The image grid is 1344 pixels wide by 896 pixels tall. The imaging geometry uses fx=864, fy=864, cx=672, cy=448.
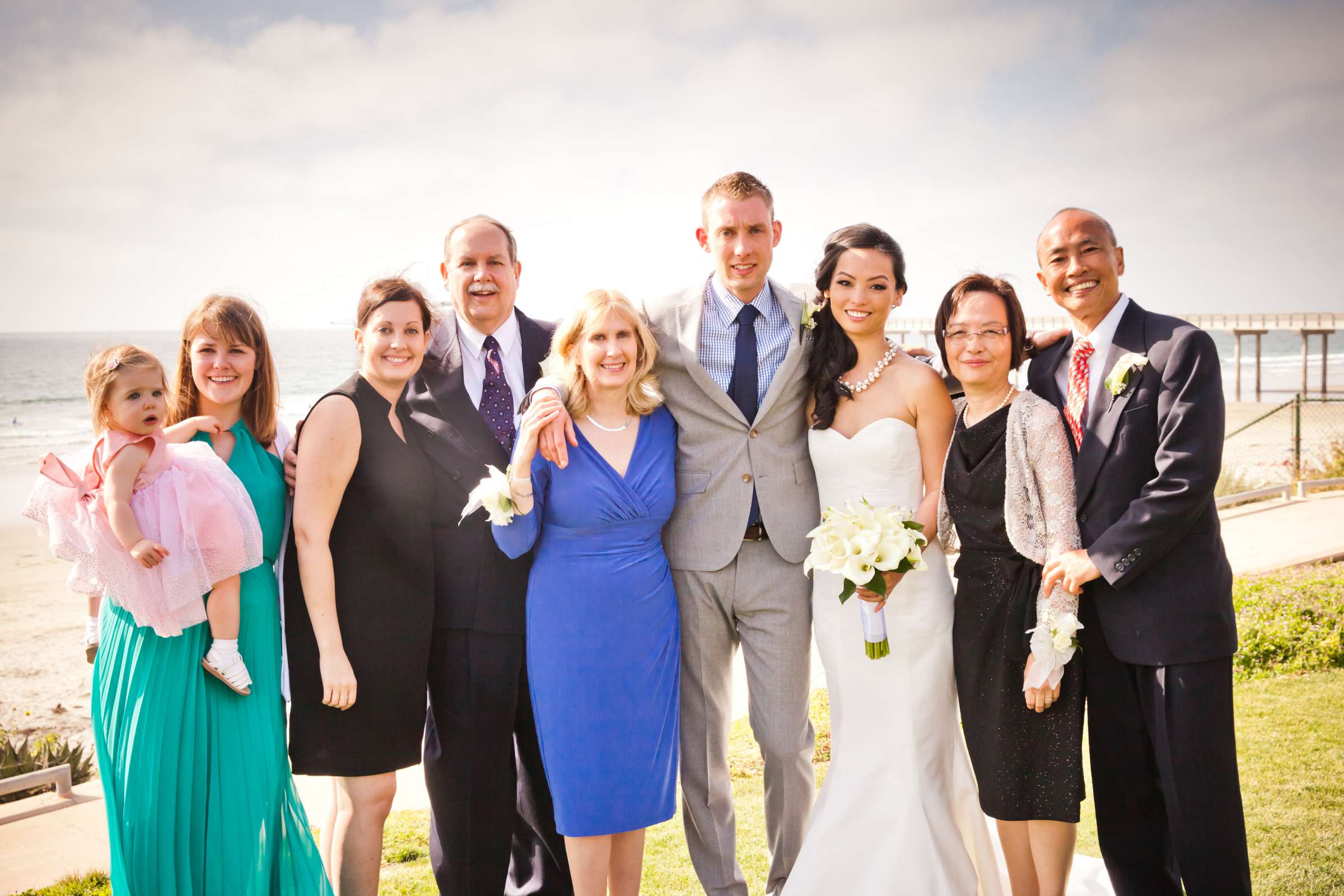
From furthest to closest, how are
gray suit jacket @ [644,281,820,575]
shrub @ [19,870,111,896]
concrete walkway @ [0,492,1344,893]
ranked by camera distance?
1. concrete walkway @ [0,492,1344,893]
2. shrub @ [19,870,111,896]
3. gray suit jacket @ [644,281,820,575]

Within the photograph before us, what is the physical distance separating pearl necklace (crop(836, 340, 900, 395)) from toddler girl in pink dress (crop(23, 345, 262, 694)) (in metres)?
2.77

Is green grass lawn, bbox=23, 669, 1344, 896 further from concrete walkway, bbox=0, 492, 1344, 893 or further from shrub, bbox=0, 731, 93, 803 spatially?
shrub, bbox=0, 731, 93, 803

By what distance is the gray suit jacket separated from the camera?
4184 millimetres

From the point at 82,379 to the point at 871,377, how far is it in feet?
37.7

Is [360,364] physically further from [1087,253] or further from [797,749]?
[1087,253]

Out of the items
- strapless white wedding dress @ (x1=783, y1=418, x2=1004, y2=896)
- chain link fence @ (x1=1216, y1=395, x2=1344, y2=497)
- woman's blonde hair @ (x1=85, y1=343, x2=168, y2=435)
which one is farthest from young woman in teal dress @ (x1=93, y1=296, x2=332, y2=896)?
chain link fence @ (x1=1216, y1=395, x2=1344, y2=497)

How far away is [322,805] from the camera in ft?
22.9

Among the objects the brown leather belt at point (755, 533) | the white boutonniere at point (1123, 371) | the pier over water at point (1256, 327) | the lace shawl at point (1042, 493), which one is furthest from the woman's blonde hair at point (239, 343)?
the pier over water at point (1256, 327)

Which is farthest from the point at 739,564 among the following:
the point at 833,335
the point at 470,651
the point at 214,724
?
the point at 214,724

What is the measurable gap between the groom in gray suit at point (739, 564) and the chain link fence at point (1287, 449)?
36.4 ft

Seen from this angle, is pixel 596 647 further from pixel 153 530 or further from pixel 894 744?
pixel 153 530

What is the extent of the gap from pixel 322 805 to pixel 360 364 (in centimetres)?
461

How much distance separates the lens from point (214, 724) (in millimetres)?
3469

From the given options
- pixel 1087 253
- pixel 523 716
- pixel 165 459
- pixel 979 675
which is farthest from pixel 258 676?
pixel 1087 253
